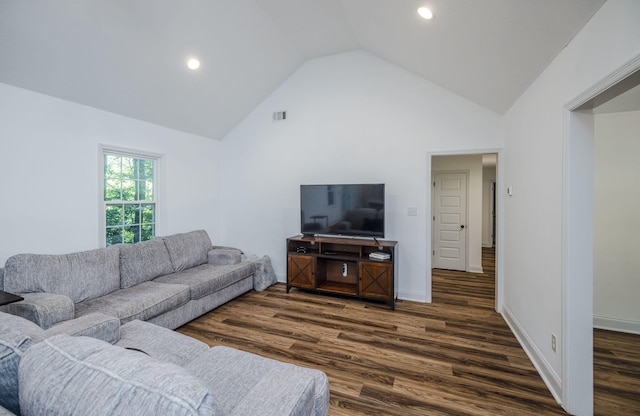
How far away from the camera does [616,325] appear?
3.00m

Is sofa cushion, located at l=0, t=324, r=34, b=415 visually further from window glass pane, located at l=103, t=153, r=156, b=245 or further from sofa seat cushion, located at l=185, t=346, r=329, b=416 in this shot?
window glass pane, located at l=103, t=153, r=156, b=245

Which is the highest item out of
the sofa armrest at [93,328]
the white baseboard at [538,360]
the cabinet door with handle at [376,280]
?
the sofa armrest at [93,328]

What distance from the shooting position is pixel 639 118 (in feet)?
9.44

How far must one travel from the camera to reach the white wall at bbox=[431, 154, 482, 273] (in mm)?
5434

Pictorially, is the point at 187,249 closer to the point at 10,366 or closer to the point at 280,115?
the point at 280,115

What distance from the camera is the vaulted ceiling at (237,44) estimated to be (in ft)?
7.14

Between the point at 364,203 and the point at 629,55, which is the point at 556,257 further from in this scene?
the point at 364,203

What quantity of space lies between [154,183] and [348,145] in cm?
289

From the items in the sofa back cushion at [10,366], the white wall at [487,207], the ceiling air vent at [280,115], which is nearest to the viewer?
the sofa back cushion at [10,366]

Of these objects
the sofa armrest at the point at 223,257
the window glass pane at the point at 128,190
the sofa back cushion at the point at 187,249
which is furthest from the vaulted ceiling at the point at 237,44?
the sofa armrest at the point at 223,257

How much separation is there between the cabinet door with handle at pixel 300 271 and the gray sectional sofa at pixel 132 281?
0.59 metres

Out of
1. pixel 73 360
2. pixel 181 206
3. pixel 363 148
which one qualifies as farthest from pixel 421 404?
pixel 181 206

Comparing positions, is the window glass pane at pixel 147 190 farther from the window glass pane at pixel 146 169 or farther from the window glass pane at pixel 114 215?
the window glass pane at pixel 114 215

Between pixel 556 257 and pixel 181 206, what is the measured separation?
456 centimetres
